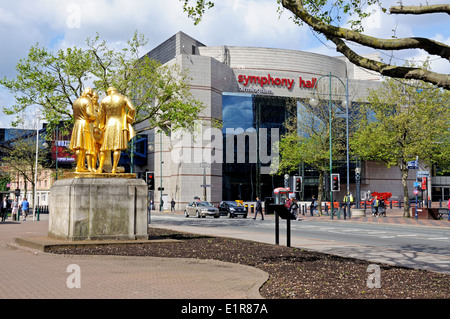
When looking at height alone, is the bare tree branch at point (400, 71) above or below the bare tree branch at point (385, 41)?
below

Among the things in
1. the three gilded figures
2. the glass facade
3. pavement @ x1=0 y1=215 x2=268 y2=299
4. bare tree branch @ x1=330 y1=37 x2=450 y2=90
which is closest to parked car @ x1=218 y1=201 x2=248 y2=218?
the glass facade

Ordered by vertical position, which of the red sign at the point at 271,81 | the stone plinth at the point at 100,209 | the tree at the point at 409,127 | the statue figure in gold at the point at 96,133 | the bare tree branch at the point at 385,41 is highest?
the red sign at the point at 271,81

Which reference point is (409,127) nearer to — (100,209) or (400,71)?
(100,209)

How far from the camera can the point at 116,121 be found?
558 inches

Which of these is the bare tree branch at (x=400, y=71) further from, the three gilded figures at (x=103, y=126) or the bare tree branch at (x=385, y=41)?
the three gilded figures at (x=103, y=126)

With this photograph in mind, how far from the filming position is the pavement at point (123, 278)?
6584 millimetres

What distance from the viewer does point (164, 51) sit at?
69875 mm

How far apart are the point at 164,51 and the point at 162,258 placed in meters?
62.5

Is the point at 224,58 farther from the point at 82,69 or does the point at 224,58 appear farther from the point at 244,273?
the point at 244,273

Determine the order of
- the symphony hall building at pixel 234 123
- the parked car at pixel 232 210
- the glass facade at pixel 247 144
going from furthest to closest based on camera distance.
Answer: the glass facade at pixel 247 144
the symphony hall building at pixel 234 123
the parked car at pixel 232 210

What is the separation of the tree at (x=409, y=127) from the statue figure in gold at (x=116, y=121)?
2368cm

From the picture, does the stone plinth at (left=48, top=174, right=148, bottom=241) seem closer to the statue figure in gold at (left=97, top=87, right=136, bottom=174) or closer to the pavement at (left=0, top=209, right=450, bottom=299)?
the statue figure in gold at (left=97, top=87, right=136, bottom=174)

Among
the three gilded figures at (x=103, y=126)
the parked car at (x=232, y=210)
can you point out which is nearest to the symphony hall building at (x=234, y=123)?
the parked car at (x=232, y=210)

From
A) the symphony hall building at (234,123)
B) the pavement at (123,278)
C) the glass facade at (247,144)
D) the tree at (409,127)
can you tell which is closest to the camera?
the pavement at (123,278)
